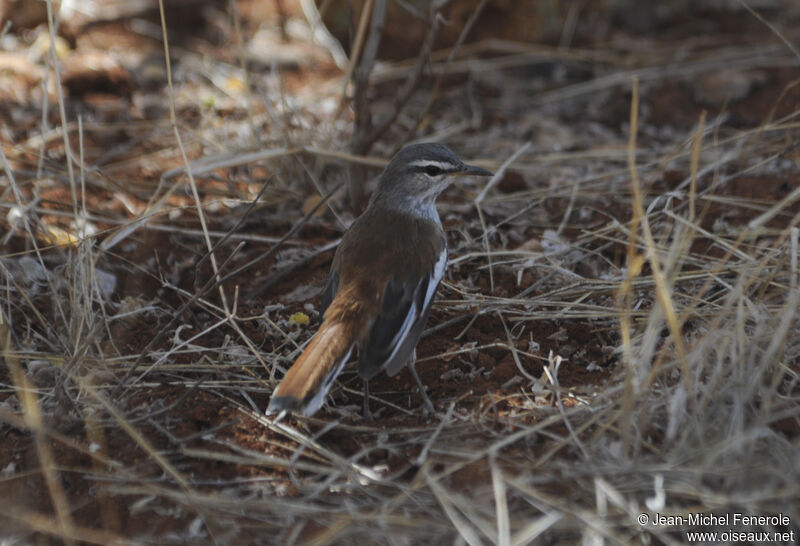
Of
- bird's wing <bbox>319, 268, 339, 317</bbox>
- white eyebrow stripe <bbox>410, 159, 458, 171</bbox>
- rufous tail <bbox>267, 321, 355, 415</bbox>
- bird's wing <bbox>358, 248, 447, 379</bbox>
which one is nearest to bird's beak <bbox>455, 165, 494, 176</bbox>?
white eyebrow stripe <bbox>410, 159, 458, 171</bbox>

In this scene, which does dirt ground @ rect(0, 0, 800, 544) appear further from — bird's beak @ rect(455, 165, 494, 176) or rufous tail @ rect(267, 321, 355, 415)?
bird's beak @ rect(455, 165, 494, 176)

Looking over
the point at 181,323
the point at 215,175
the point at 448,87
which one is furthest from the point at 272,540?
the point at 448,87

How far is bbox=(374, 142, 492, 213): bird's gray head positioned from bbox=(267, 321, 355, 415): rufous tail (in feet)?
3.63

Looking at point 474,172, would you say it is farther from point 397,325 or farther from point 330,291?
point 397,325

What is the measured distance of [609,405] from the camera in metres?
3.50

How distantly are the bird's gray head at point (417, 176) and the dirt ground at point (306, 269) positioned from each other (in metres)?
0.51

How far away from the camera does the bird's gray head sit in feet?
15.6

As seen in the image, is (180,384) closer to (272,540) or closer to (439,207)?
(272,540)

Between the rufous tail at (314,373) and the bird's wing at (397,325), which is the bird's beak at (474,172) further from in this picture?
the rufous tail at (314,373)

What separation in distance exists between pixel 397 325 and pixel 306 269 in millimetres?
1393

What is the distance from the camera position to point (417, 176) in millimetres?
4758

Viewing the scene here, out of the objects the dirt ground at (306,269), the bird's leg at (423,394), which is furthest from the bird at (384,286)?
the dirt ground at (306,269)

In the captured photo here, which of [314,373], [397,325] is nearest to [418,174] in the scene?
[397,325]

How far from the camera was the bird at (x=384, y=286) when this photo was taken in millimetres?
3648
